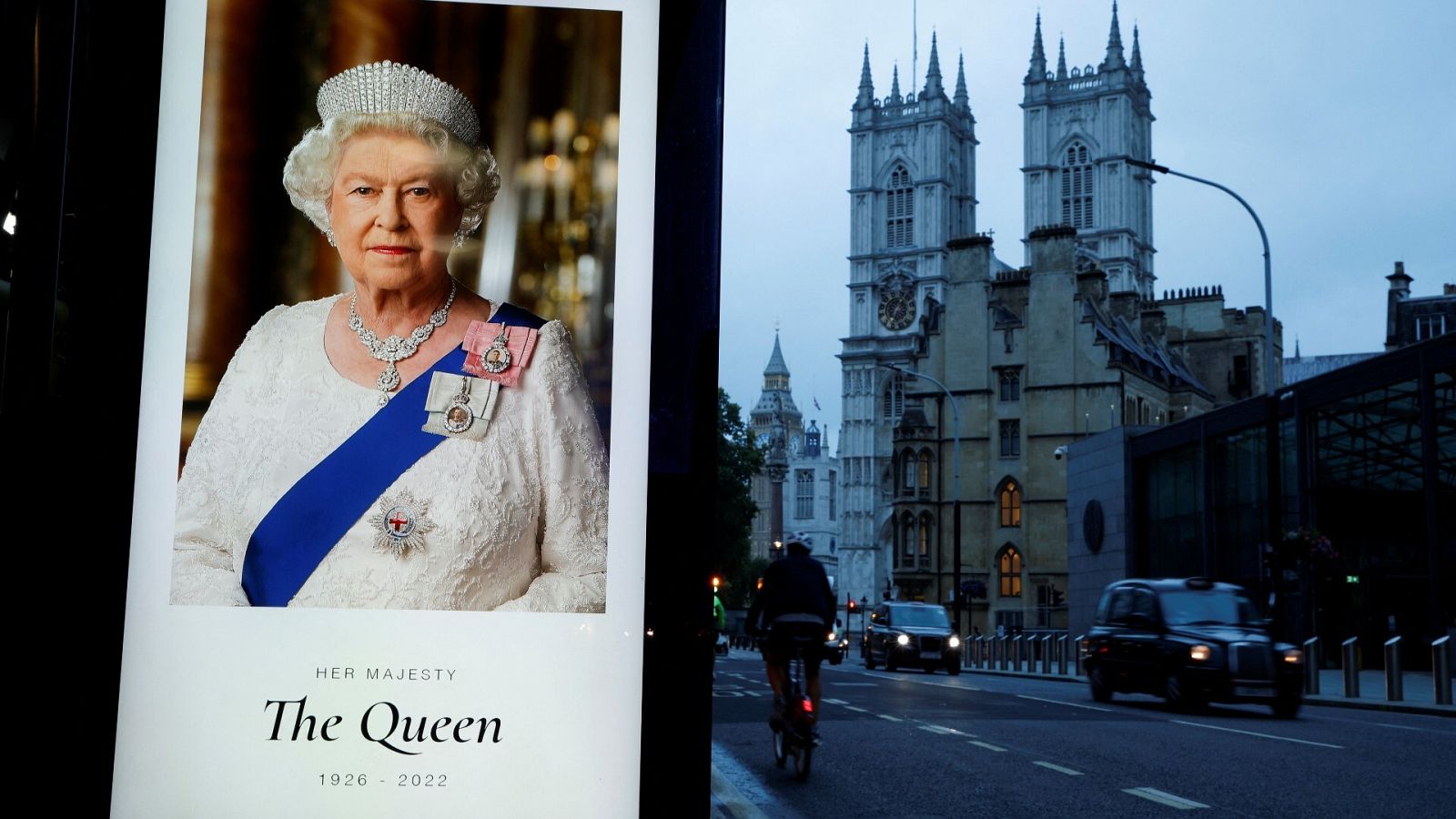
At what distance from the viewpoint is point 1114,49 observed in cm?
13950

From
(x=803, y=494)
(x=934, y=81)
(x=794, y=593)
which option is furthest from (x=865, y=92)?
(x=794, y=593)

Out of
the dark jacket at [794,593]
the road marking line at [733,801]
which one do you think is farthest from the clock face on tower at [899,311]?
the road marking line at [733,801]

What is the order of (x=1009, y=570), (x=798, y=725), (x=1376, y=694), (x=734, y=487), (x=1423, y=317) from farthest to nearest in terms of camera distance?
(x=1009, y=570), (x=734, y=487), (x=1423, y=317), (x=1376, y=694), (x=798, y=725)

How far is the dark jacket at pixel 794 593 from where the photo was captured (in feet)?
36.2

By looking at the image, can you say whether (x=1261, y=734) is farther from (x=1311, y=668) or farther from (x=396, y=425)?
(x=396, y=425)

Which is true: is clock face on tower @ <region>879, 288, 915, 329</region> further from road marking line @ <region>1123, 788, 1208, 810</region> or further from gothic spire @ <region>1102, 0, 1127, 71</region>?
road marking line @ <region>1123, 788, 1208, 810</region>

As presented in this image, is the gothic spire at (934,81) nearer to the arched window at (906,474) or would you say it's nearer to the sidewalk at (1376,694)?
the arched window at (906,474)

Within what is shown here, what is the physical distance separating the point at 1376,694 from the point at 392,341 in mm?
26584

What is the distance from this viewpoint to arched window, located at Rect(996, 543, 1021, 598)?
3115 inches

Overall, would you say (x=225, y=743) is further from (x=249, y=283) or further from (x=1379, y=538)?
(x=1379, y=538)

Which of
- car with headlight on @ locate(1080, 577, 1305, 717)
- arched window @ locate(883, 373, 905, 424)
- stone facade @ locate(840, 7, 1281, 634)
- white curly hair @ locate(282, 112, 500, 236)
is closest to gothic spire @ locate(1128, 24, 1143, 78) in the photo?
stone facade @ locate(840, 7, 1281, 634)

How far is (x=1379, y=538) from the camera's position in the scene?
40.0m

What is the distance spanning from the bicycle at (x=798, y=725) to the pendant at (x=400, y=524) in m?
8.26

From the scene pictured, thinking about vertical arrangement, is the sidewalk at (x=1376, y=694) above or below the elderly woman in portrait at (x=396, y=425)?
below
